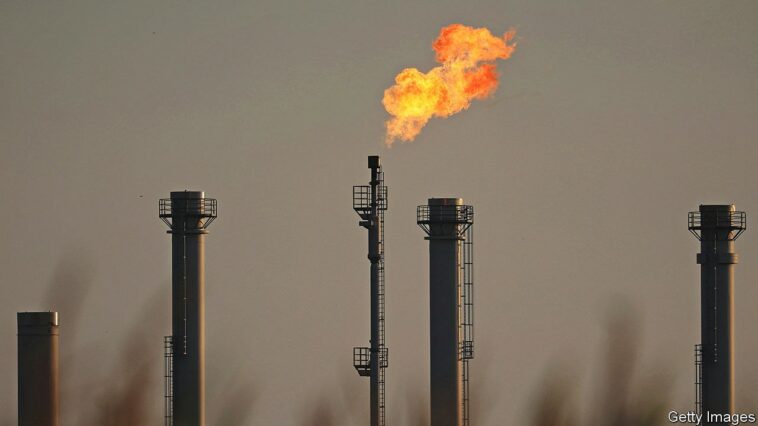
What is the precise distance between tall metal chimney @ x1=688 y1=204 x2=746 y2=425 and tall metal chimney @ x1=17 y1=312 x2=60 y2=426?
91.0ft

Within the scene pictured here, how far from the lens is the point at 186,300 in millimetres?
116938

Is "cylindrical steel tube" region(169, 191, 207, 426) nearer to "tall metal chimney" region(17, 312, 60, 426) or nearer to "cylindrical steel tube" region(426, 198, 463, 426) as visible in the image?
"tall metal chimney" region(17, 312, 60, 426)

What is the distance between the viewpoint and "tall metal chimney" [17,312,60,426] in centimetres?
11131

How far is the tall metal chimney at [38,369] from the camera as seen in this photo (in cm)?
11131

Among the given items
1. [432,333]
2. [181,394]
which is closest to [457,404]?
[432,333]

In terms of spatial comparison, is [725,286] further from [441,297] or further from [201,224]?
[201,224]

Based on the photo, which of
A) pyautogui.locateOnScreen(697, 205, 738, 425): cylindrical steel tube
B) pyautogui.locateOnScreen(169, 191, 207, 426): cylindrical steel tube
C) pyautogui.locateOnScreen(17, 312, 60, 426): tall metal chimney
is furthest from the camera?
pyautogui.locateOnScreen(697, 205, 738, 425): cylindrical steel tube

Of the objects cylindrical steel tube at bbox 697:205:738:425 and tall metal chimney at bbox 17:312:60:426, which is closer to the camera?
tall metal chimney at bbox 17:312:60:426

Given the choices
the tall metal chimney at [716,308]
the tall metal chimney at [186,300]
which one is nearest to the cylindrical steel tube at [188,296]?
the tall metal chimney at [186,300]

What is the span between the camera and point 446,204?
118m

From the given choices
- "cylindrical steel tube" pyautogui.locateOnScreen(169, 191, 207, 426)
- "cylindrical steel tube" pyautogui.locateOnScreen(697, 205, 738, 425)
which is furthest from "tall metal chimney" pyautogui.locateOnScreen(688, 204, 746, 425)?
"cylindrical steel tube" pyautogui.locateOnScreen(169, 191, 207, 426)

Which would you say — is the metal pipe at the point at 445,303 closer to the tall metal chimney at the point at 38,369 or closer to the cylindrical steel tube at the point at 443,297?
the cylindrical steel tube at the point at 443,297

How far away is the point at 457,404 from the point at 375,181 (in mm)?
10158

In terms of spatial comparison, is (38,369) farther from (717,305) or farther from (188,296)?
(717,305)
